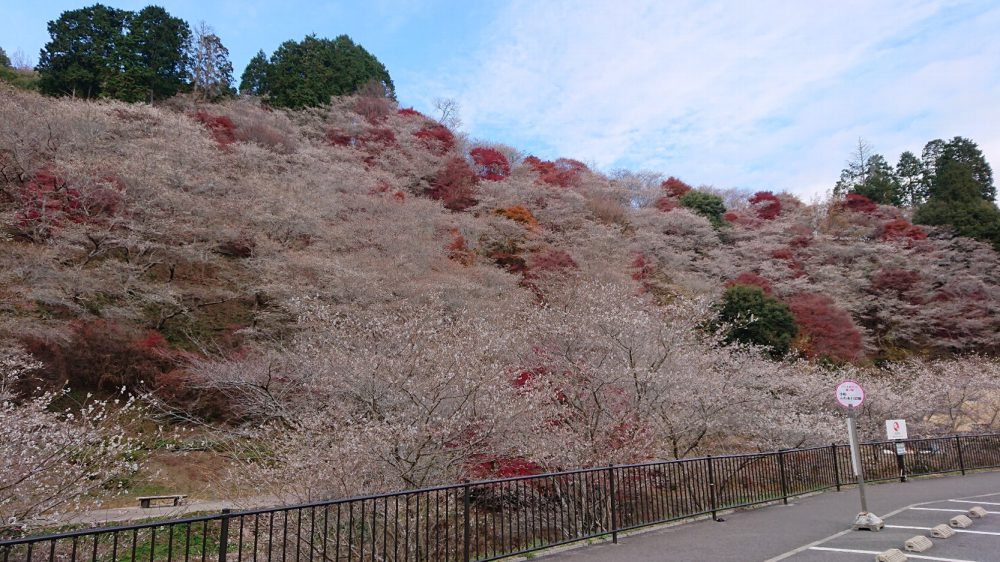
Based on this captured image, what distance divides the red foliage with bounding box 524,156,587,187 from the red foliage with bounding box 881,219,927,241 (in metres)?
22.5

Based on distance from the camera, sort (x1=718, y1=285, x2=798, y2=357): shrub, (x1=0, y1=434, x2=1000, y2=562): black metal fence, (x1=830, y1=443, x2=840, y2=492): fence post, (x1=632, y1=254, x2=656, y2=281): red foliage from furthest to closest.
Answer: (x1=632, y1=254, x2=656, y2=281): red foliage < (x1=718, y1=285, x2=798, y2=357): shrub < (x1=830, y1=443, x2=840, y2=492): fence post < (x1=0, y1=434, x2=1000, y2=562): black metal fence

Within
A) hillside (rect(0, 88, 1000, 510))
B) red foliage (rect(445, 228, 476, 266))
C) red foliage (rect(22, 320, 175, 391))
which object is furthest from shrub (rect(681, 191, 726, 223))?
red foliage (rect(22, 320, 175, 391))

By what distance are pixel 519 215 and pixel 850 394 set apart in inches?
920

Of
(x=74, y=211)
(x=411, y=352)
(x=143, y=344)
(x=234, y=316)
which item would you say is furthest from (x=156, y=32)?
(x=411, y=352)

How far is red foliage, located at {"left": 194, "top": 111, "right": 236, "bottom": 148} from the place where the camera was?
31.3 meters

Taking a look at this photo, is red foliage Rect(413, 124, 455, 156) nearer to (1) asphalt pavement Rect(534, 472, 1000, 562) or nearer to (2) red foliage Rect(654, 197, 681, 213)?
(2) red foliage Rect(654, 197, 681, 213)

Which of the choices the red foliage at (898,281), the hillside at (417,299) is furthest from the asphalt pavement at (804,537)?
the red foliage at (898,281)

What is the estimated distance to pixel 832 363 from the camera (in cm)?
2559

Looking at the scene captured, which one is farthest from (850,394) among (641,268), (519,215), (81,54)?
(81,54)

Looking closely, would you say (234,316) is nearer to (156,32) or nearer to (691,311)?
(691,311)

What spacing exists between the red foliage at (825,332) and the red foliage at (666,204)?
15633mm

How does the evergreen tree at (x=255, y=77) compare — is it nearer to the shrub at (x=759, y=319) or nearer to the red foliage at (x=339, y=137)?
the red foliage at (x=339, y=137)

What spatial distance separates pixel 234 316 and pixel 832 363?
1041 inches

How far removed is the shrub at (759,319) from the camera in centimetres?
2577
